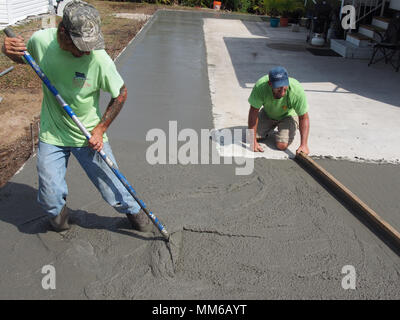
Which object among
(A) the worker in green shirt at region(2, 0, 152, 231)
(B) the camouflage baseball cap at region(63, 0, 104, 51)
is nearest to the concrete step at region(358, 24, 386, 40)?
(A) the worker in green shirt at region(2, 0, 152, 231)

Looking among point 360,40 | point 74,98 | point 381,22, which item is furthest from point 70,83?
point 381,22

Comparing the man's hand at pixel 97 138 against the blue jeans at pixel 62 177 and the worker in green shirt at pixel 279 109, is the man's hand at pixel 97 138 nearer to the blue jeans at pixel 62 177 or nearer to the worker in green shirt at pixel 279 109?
the blue jeans at pixel 62 177

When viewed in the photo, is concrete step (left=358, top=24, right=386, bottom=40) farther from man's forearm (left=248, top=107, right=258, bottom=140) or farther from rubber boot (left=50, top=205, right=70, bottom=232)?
rubber boot (left=50, top=205, right=70, bottom=232)

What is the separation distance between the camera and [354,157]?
475 cm

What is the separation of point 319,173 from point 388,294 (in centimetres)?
168

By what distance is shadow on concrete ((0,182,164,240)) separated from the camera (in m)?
3.29

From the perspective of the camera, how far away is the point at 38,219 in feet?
11.1

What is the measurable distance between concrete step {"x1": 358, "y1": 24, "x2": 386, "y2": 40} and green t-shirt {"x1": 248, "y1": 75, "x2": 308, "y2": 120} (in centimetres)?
616

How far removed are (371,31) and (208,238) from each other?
9.11 m

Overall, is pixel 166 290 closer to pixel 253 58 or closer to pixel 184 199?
pixel 184 199

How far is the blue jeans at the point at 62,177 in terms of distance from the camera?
284 centimetres

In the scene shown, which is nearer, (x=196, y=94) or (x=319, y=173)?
(x=319, y=173)

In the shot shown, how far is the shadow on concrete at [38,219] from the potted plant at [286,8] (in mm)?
14538
